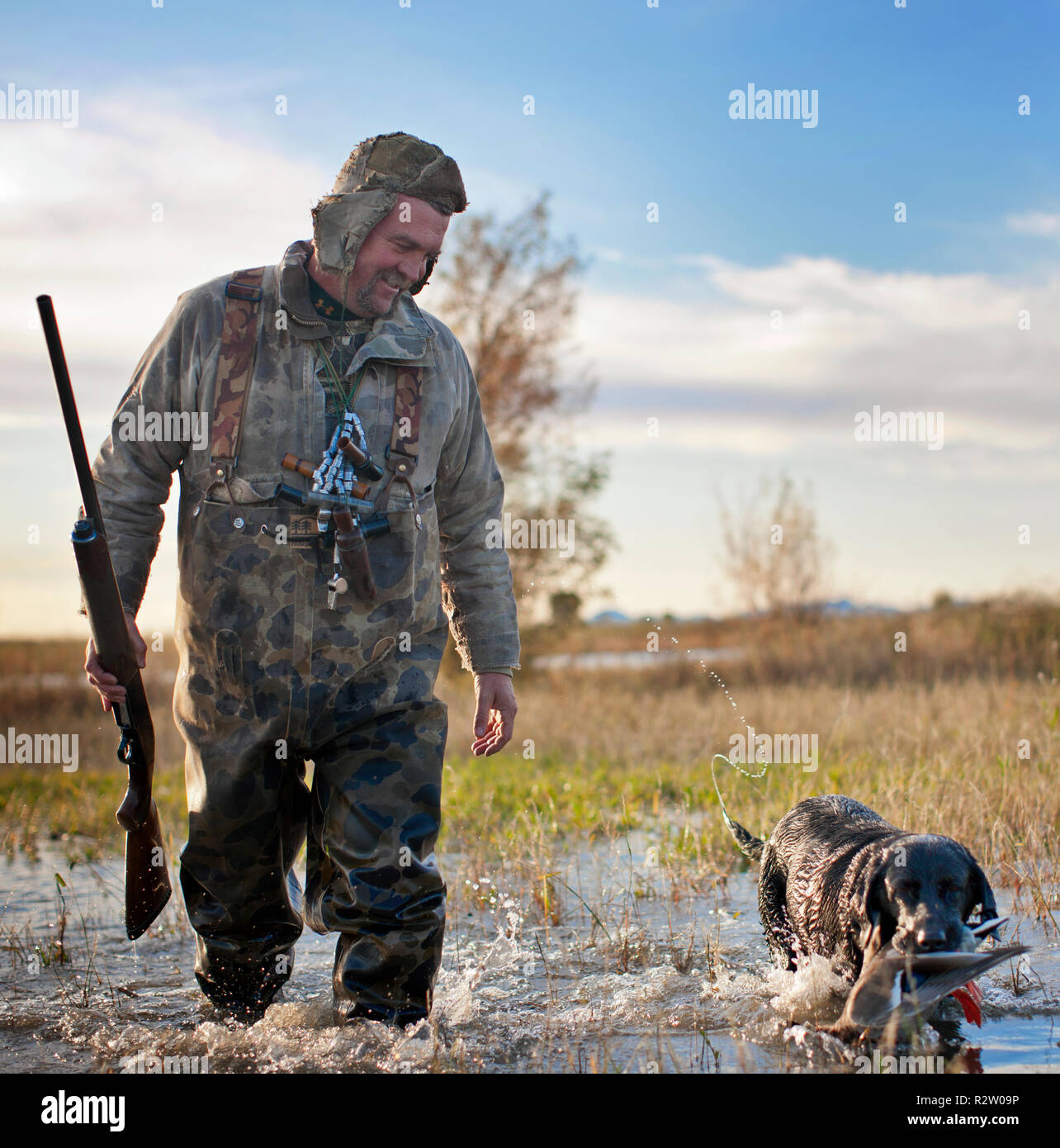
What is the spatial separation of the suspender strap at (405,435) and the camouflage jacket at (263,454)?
0.08ft

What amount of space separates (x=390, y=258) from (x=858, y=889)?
91.4 inches

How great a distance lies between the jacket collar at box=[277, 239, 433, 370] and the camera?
3.45 metres

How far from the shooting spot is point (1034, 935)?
4172 millimetres

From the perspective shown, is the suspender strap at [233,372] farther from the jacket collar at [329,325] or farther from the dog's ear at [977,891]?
the dog's ear at [977,891]

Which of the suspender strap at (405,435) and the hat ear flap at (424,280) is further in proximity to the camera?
the hat ear flap at (424,280)

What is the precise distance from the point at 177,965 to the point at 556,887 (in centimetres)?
173

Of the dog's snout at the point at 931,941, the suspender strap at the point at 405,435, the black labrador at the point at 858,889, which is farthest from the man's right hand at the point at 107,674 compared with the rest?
the dog's snout at the point at 931,941

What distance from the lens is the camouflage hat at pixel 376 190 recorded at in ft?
11.3

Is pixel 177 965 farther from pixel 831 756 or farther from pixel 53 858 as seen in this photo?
pixel 831 756

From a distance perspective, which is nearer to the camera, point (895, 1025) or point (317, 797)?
point (895, 1025)

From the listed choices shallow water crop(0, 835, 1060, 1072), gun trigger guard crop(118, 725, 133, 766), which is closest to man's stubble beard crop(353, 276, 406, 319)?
gun trigger guard crop(118, 725, 133, 766)

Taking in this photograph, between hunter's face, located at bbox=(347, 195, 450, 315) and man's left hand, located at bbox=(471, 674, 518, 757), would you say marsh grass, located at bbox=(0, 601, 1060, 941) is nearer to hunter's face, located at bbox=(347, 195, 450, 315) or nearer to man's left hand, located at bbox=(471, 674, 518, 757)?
man's left hand, located at bbox=(471, 674, 518, 757)

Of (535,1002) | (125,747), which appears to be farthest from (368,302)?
(535,1002)
